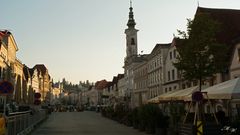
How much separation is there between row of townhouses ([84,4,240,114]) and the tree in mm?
1979

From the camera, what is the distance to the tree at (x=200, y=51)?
993 inches

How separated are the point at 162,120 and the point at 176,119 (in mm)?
1637

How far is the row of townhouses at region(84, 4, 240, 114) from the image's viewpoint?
1383 inches

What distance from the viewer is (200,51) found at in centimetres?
2547

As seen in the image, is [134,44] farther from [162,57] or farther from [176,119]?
[176,119]

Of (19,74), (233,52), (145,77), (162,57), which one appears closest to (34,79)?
(19,74)

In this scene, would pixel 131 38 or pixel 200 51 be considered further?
pixel 131 38

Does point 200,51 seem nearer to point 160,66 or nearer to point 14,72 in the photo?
point 160,66

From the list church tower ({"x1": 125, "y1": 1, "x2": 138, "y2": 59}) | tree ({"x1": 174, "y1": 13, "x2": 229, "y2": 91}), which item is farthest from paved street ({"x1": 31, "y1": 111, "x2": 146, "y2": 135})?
church tower ({"x1": 125, "y1": 1, "x2": 138, "y2": 59})

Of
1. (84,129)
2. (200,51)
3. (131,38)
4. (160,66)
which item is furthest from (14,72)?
(200,51)

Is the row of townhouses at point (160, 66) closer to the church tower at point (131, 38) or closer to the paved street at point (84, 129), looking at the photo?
the church tower at point (131, 38)

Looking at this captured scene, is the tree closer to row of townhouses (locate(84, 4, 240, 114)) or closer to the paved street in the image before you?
row of townhouses (locate(84, 4, 240, 114))

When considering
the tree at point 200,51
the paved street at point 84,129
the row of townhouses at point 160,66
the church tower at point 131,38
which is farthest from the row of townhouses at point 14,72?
the tree at point 200,51

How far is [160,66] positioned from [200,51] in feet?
118
